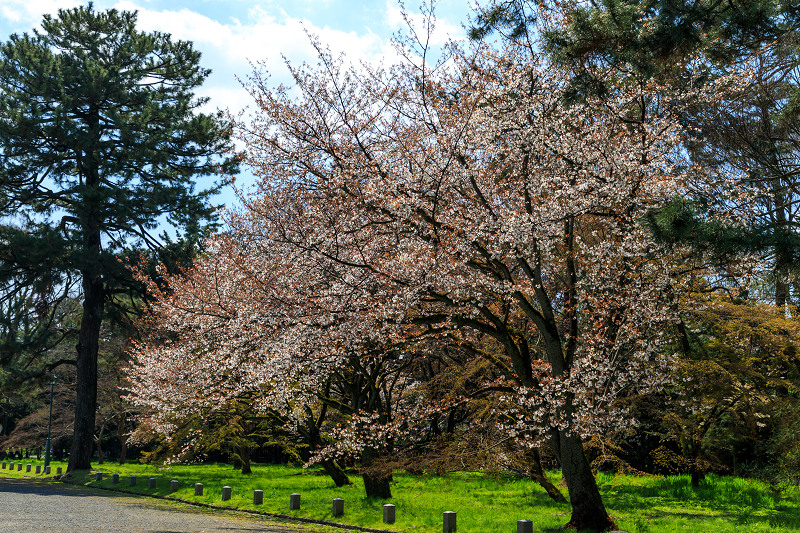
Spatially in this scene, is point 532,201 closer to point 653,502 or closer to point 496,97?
point 496,97

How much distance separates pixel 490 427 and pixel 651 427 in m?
8.81

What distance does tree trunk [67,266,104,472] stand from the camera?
26.5 metres

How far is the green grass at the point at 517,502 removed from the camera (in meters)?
11.5

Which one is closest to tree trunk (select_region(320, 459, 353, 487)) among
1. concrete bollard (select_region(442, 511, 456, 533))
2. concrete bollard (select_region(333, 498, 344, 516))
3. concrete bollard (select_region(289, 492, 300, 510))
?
concrete bollard (select_region(289, 492, 300, 510))

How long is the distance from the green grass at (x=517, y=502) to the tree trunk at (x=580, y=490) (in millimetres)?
647

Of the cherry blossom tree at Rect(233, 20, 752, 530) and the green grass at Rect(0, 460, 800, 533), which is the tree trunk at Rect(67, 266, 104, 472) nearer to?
the green grass at Rect(0, 460, 800, 533)

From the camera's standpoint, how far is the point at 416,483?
19.7 metres

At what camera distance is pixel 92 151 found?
25438mm

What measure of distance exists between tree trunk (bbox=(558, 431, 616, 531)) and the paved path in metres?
5.15

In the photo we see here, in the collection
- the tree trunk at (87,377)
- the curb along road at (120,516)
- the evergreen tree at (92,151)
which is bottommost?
the curb along road at (120,516)

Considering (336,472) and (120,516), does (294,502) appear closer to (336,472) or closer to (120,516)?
(336,472)

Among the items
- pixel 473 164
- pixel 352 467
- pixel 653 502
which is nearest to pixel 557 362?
pixel 473 164

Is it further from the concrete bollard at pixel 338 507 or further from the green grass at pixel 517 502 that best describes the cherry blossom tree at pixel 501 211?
the concrete bollard at pixel 338 507

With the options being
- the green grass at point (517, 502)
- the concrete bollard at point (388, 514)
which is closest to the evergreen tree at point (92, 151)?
the green grass at point (517, 502)
